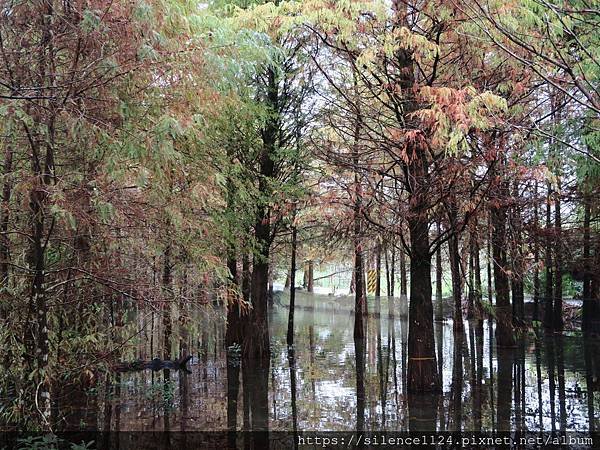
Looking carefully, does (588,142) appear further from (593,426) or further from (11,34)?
(11,34)

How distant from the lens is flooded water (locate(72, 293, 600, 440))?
7.46 meters

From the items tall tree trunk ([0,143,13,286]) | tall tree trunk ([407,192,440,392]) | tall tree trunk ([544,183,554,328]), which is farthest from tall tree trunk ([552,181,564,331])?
tall tree trunk ([0,143,13,286])

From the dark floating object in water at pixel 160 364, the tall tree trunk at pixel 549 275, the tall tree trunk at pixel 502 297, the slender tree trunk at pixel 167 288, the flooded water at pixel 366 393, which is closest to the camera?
the slender tree trunk at pixel 167 288

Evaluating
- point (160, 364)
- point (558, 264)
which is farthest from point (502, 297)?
point (160, 364)

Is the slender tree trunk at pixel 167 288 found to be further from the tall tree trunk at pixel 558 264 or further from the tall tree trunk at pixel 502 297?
the tall tree trunk at pixel 558 264

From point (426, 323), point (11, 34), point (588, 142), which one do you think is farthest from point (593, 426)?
point (11, 34)

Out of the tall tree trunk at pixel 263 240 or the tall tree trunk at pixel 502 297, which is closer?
the tall tree trunk at pixel 502 297

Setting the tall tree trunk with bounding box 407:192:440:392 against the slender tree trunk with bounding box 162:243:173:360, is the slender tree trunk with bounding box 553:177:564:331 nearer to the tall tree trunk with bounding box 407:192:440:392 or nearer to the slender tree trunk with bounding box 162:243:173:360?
the tall tree trunk with bounding box 407:192:440:392

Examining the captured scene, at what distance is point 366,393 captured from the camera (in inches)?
366

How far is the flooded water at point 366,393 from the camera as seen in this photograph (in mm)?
7465

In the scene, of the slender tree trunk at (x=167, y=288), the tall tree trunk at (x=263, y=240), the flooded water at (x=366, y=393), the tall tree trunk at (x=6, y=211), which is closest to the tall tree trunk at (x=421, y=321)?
the flooded water at (x=366, y=393)

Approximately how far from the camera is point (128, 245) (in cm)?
636

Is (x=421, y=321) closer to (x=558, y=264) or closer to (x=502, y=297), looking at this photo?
(x=502, y=297)

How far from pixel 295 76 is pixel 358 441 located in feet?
29.7
